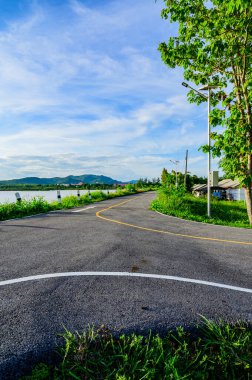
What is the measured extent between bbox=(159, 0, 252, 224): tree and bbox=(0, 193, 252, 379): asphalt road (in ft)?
22.6

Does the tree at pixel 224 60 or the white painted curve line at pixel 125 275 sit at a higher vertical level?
the tree at pixel 224 60

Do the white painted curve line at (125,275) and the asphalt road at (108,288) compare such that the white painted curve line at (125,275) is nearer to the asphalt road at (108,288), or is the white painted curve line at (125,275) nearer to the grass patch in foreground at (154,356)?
the asphalt road at (108,288)

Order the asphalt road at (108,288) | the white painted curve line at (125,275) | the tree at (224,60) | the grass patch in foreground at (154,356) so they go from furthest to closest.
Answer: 1. the tree at (224,60)
2. the white painted curve line at (125,275)
3. the asphalt road at (108,288)
4. the grass patch in foreground at (154,356)

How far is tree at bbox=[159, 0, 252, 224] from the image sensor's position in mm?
12180

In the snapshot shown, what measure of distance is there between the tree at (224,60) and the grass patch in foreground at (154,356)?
10945mm

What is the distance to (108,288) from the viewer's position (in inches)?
164

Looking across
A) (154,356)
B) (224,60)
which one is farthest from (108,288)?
(224,60)

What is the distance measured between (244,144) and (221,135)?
160 cm

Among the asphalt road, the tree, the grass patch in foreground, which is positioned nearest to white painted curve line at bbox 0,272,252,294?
the asphalt road

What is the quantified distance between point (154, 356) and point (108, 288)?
1576 millimetres

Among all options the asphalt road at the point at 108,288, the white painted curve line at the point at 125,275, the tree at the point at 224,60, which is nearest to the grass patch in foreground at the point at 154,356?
the asphalt road at the point at 108,288

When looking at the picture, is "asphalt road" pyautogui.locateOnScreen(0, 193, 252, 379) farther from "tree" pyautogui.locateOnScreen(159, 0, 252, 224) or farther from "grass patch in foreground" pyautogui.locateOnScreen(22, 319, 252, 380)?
"tree" pyautogui.locateOnScreen(159, 0, 252, 224)

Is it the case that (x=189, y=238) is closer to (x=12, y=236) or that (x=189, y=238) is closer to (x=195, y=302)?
(x=195, y=302)

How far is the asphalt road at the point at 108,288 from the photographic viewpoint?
121 inches
